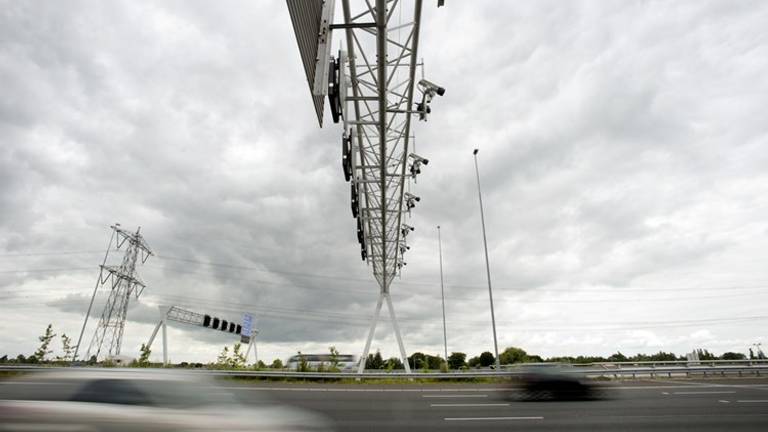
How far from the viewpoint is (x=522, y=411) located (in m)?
10.9

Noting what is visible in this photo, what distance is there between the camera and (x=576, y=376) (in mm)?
13406

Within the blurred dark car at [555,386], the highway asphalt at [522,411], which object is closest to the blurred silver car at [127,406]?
the highway asphalt at [522,411]

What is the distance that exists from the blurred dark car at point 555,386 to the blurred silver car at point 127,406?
34.6 ft

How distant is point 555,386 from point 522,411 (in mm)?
2981

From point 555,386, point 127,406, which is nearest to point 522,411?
point 555,386

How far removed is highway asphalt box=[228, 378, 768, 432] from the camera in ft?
28.7

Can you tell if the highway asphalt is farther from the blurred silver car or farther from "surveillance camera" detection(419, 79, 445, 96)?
"surveillance camera" detection(419, 79, 445, 96)

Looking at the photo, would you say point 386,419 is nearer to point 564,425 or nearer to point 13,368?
point 564,425

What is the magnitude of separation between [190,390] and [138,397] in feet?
1.63

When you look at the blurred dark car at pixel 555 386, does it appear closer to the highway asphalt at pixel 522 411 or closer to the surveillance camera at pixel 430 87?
the highway asphalt at pixel 522 411

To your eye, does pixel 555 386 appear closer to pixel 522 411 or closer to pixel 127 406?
pixel 522 411

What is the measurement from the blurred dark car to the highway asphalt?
392 mm

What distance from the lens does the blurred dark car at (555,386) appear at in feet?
43.4

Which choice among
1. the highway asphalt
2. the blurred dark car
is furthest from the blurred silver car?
the blurred dark car
